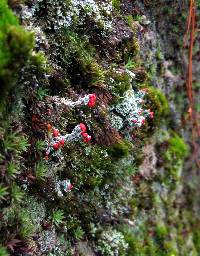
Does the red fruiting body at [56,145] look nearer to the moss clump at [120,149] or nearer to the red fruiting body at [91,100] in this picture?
the red fruiting body at [91,100]

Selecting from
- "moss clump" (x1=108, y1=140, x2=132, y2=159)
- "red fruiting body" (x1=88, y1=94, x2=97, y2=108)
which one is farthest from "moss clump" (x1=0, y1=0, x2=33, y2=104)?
"moss clump" (x1=108, y1=140, x2=132, y2=159)

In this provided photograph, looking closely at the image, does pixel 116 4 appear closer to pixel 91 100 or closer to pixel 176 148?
pixel 91 100

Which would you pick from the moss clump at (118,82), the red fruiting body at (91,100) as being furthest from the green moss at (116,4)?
the red fruiting body at (91,100)

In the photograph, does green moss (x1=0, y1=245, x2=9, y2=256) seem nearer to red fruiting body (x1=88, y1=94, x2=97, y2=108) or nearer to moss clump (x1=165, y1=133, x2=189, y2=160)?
red fruiting body (x1=88, y1=94, x2=97, y2=108)

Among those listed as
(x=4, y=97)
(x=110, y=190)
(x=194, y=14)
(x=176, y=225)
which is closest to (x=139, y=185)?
(x=110, y=190)

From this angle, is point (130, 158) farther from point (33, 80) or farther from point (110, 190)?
point (33, 80)
